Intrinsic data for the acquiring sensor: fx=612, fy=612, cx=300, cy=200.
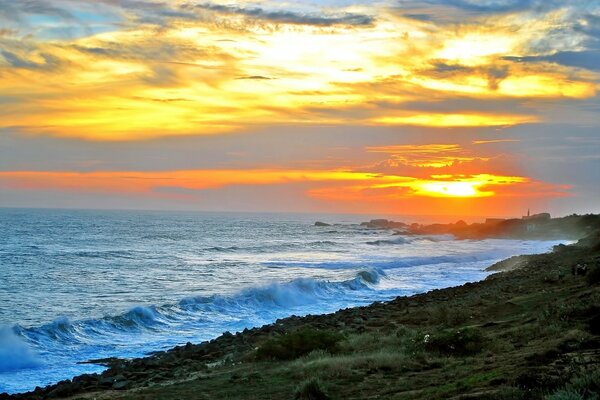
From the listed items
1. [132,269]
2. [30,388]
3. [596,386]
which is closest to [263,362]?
[30,388]

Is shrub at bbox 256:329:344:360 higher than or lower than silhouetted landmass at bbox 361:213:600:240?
Answer: lower

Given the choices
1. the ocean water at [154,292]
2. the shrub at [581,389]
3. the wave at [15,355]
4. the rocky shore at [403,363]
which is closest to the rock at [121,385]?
the rocky shore at [403,363]

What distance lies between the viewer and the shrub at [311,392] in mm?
10648

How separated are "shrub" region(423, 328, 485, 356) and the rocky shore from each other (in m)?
0.02

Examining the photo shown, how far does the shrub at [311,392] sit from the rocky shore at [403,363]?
2 cm

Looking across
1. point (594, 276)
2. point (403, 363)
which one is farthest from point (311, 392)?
point (594, 276)

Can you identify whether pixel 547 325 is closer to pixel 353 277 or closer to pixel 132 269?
pixel 353 277

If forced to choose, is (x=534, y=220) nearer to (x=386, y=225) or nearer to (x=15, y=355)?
(x=386, y=225)

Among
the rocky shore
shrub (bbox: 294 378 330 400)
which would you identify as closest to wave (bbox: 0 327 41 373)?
the rocky shore

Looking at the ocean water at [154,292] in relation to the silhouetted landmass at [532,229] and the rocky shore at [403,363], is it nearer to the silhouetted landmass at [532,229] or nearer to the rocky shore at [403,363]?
the rocky shore at [403,363]

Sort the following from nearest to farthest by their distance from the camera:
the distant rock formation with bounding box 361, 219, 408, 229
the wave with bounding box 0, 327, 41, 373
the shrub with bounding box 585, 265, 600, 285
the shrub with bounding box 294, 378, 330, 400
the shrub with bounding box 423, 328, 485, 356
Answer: the shrub with bounding box 294, 378, 330, 400
the shrub with bounding box 423, 328, 485, 356
the wave with bounding box 0, 327, 41, 373
the shrub with bounding box 585, 265, 600, 285
the distant rock formation with bounding box 361, 219, 408, 229

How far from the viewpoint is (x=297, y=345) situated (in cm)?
1670

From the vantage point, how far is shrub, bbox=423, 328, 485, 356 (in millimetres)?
13719

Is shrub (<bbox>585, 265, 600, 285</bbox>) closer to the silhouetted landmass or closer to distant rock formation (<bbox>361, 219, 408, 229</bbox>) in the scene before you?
the silhouetted landmass
